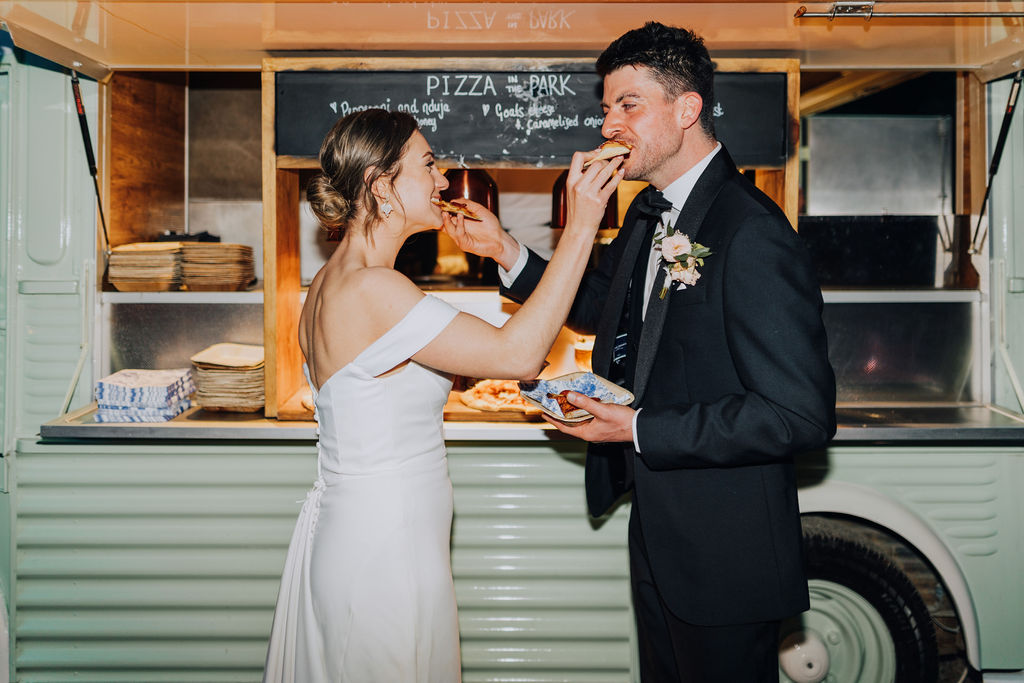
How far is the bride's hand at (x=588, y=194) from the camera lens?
2.20 meters

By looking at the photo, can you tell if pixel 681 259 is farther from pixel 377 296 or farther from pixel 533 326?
pixel 377 296

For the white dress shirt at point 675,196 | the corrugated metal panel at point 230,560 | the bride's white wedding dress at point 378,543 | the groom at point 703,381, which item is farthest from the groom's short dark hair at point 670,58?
the corrugated metal panel at point 230,560

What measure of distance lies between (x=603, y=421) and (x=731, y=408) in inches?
13.4

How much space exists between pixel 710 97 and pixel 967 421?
5.88ft

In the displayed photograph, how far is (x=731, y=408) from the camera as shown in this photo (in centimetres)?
199

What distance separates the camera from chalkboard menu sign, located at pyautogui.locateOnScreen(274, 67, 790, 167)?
3178 mm

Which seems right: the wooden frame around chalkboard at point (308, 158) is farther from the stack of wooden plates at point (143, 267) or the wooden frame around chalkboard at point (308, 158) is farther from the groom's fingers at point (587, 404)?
the groom's fingers at point (587, 404)

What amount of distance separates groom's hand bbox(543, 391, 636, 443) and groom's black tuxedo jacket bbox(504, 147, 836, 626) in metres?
0.05

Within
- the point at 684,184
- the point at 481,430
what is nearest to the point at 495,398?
the point at 481,430

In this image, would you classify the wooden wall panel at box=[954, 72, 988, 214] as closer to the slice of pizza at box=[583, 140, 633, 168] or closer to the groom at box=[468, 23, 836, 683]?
the groom at box=[468, 23, 836, 683]

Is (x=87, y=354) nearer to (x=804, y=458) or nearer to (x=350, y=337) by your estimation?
(x=350, y=337)

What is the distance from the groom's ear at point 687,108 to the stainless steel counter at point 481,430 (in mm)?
1255

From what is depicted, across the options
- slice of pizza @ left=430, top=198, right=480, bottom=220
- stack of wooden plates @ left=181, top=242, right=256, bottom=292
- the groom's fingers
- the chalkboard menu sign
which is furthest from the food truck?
the groom's fingers

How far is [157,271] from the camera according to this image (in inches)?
134
